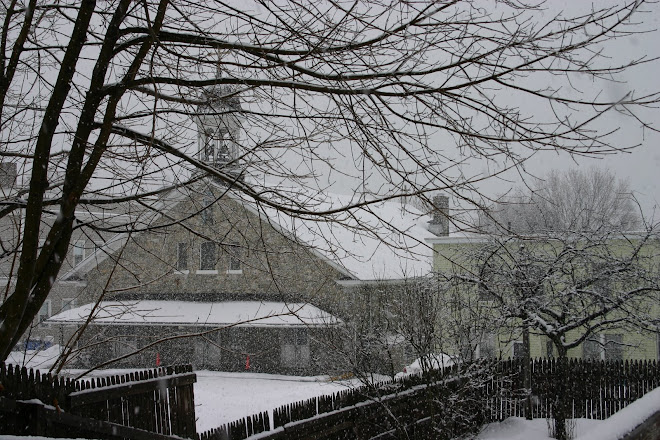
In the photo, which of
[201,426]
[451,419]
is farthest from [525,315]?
[201,426]

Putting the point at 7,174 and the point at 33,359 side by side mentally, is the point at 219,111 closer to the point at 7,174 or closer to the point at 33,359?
the point at 7,174

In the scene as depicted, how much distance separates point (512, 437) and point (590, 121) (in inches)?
391

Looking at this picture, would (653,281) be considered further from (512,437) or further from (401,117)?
(401,117)

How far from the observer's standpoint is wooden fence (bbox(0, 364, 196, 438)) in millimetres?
3777

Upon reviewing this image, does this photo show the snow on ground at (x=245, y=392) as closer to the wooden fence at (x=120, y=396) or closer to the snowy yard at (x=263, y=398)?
the snowy yard at (x=263, y=398)

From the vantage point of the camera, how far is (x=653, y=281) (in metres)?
13.1

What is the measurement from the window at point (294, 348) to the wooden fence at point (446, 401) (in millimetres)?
10802

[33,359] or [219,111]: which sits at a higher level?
[219,111]

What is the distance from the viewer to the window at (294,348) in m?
23.0

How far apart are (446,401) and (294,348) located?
1447cm

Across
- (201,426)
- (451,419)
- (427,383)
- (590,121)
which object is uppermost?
(590,121)

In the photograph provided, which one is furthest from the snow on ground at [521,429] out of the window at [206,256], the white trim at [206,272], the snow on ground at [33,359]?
the window at [206,256]

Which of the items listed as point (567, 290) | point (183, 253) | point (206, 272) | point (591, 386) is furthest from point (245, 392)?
point (567, 290)

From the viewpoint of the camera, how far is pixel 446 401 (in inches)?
364
